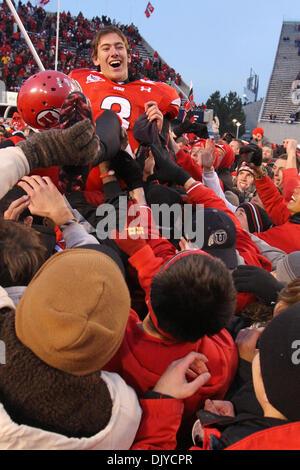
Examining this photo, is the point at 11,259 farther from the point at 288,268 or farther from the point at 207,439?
the point at 288,268

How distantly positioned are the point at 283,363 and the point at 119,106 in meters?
2.60

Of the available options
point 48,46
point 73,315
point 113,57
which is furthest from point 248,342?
point 48,46

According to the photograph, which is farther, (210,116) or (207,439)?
(210,116)

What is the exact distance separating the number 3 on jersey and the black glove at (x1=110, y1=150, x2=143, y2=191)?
2.30ft

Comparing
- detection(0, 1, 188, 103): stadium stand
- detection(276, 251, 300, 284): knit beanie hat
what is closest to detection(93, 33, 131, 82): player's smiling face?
detection(276, 251, 300, 284): knit beanie hat

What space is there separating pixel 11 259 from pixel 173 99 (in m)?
2.43

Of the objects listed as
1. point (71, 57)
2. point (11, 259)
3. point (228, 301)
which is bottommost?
point (228, 301)

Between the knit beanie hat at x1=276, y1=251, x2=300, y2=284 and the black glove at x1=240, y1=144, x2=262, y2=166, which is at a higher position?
the black glove at x1=240, y1=144, x2=262, y2=166

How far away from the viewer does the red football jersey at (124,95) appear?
323 cm

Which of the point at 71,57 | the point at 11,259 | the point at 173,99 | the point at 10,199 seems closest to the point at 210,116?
the point at 173,99

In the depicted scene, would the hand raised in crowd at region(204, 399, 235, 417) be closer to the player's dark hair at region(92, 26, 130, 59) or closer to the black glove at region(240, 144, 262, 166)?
the black glove at region(240, 144, 262, 166)

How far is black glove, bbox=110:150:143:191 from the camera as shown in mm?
2637

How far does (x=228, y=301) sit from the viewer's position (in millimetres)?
1450
